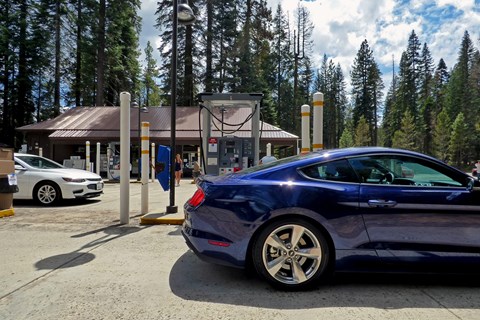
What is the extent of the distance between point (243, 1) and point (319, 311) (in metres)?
36.6

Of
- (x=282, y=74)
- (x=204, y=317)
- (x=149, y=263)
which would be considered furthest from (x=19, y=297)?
(x=282, y=74)

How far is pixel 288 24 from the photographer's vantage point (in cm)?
4909

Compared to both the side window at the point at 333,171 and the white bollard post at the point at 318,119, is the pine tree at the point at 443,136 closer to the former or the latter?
the white bollard post at the point at 318,119

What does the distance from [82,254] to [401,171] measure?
4178mm

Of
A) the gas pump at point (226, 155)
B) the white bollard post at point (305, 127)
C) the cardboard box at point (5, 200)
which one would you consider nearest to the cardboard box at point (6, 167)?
the cardboard box at point (5, 200)

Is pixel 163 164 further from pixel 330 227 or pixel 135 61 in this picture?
pixel 135 61

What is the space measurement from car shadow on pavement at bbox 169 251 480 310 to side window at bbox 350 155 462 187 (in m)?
1.06

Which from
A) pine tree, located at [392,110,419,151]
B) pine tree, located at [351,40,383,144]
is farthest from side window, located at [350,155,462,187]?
pine tree, located at [351,40,383,144]

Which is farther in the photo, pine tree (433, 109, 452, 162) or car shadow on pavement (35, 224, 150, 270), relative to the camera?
pine tree (433, 109, 452, 162)

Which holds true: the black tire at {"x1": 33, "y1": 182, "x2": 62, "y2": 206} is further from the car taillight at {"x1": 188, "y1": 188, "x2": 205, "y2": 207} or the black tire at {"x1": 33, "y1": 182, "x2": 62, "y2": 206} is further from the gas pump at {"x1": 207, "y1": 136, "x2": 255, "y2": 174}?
the car taillight at {"x1": 188, "y1": 188, "x2": 205, "y2": 207}

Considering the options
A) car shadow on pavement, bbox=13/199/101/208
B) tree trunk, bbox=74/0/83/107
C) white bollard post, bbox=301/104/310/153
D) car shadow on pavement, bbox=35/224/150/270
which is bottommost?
car shadow on pavement, bbox=35/224/150/270

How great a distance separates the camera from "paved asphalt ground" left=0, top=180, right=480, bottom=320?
2752 mm

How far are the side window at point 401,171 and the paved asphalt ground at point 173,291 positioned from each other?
3.54 ft

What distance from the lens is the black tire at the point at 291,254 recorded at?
10.4ft
